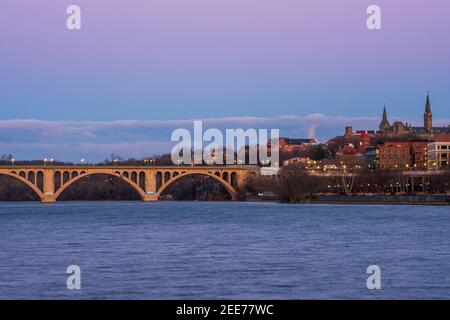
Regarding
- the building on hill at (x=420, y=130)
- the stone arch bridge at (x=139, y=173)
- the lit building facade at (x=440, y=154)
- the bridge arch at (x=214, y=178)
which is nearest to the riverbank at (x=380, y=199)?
the bridge arch at (x=214, y=178)

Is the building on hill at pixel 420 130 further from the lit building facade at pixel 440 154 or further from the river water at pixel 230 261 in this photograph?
the river water at pixel 230 261

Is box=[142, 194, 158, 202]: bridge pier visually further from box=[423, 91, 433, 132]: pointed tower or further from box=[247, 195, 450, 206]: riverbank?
box=[423, 91, 433, 132]: pointed tower

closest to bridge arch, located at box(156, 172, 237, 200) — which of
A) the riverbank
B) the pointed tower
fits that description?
the riverbank

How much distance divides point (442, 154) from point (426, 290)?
349ft

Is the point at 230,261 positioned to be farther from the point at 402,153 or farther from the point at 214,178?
the point at 402,153

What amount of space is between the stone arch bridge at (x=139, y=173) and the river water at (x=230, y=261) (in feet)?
184

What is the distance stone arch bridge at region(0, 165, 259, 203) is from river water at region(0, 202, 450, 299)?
5603 cm

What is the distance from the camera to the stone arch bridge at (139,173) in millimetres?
111375

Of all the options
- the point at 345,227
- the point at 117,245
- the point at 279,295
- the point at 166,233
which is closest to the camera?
the point at 279,295

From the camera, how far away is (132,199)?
15012 centimetres

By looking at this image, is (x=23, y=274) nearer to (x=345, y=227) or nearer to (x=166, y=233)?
(x=166, y=233)

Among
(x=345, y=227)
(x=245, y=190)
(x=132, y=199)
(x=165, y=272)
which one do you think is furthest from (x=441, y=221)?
(x=132, y=199)

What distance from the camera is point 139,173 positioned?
395 feet

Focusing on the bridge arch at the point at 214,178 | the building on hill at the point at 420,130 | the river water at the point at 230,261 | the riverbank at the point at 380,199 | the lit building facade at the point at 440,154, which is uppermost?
the building on hill at the point at 420,130
